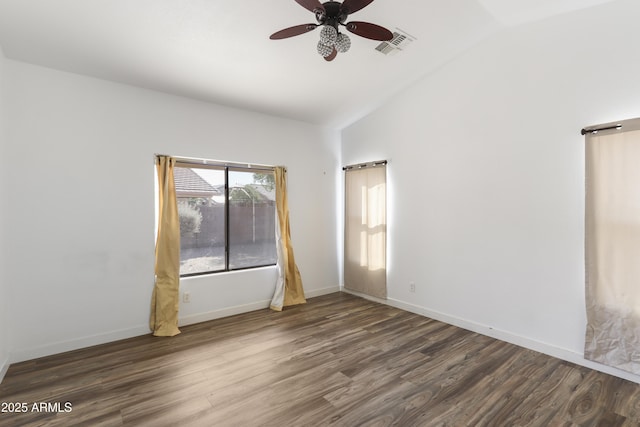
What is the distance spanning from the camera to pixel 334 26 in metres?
2.12

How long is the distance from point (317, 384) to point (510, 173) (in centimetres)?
286

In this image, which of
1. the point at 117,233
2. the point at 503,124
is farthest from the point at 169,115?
the point at 503,124

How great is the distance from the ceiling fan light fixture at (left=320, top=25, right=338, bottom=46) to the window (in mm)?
2481

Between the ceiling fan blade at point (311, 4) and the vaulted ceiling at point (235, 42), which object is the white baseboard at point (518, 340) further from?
the ceiling fan blade at point (311, 4)

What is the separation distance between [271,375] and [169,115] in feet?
10.1

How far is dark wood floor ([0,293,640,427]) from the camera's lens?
2.07 meters

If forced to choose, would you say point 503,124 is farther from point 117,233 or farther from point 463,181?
point 117,233

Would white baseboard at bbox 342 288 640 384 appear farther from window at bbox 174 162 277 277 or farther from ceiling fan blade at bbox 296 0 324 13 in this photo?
ceiling fan blade at bbox 296 0 324 13

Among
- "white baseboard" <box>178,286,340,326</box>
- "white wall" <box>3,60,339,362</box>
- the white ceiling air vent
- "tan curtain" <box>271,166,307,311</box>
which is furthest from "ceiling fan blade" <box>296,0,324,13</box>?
"white baseboard" <box>178,286,340,326</box>

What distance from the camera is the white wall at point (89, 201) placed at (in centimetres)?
284

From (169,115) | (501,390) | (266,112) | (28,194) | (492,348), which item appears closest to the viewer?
(501,390)

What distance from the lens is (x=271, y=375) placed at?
2613 millimetres

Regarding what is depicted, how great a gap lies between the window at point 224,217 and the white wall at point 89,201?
0.80 ft

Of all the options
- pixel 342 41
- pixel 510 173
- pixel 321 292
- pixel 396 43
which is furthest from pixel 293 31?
pixel 321 292
